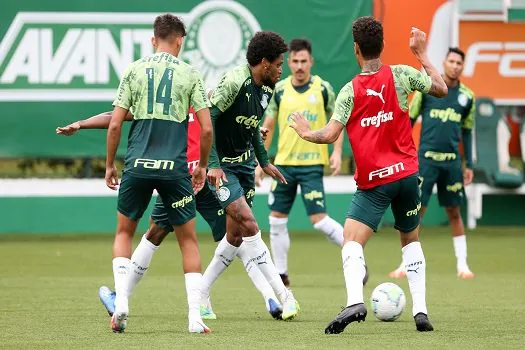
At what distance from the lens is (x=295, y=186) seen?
42.5ft


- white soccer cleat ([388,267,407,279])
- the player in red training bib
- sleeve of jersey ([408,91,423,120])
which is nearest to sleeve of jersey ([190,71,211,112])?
the player in red training bib

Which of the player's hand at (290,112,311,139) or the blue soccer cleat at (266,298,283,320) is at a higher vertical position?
the player's hand at (290,112,311,139)

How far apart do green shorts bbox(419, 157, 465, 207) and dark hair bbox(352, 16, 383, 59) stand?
521cm

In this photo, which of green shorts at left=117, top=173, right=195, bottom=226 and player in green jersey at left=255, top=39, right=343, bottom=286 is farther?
player in green jersey at left=255, top=39, right=343, bottom=286

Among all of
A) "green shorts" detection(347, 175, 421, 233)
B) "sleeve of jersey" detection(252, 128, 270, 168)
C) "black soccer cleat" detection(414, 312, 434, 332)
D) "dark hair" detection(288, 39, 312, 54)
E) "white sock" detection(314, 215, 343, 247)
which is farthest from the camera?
"dark hair" detection(288, 39, 312, 54)

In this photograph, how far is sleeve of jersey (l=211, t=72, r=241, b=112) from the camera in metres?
9.20

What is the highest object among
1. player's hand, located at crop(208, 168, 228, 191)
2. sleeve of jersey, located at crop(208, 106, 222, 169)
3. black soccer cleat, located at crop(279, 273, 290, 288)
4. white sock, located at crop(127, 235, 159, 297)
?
sleeve of jersey, located at crop(208, 106, 222, 169)

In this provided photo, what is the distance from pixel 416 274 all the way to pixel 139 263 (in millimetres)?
2047

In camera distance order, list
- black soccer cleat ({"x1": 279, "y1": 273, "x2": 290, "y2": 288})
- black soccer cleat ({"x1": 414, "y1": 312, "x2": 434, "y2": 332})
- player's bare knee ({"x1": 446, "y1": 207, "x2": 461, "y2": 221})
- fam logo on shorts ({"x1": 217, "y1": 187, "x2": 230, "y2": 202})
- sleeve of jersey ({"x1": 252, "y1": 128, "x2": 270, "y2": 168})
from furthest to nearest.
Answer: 1. player's bare knee ({"x1": 446, "y1": 207, "x2": 461, "y2": 221})
2. black soccer cleat ({"x1": 279, "y1": 273, "x2": 290, "y2": 288})
3. sleeve of jersey ({"x1": 252, "y1": 128, "x2": 270, "y2": 168})
4. fam logo on shorts ({"x1": 217, "y1": 187, "x2": 230, "y2": 202})
5. black soccer cleat ({"x1": 414, "y1": 312, "x2": 434, "y2": 332})

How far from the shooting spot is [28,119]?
18.4m

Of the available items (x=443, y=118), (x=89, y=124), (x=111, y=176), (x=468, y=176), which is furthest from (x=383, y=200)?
(x=468, y=176)

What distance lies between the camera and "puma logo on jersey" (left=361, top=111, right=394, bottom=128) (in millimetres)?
8305

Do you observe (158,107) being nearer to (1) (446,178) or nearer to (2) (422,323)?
(2) (422,323)

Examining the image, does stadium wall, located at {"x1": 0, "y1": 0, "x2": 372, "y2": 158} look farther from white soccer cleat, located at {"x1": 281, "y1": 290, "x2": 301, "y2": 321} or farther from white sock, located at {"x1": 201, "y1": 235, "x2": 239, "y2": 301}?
white soccer cleat, located at {"x1": 281, "y1": 290, "x2": 301, "y2": 321}
